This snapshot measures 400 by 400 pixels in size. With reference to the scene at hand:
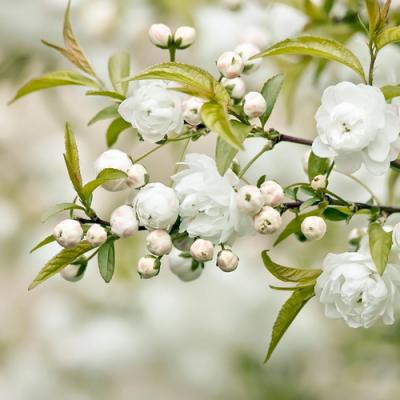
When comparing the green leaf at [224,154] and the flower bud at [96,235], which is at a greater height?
the green leaf at [224,154]

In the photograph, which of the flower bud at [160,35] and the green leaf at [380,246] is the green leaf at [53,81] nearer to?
the flower bud at [160,35]

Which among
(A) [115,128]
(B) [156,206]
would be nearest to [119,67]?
(A) [115,128]

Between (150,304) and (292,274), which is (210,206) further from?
(150,304)

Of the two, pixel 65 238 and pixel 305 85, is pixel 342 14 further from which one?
pixel 65 238

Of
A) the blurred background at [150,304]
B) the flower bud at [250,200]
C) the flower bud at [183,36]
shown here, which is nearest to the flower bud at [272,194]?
the flower bud at [250,200]

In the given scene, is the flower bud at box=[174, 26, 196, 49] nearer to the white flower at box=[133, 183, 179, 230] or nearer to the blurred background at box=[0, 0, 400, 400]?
the white flower at box=[133, 183, 179, 230]

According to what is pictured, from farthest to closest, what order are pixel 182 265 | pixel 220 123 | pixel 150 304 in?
pixel 150 304 < pixel 182 265 < pixel 220 123
